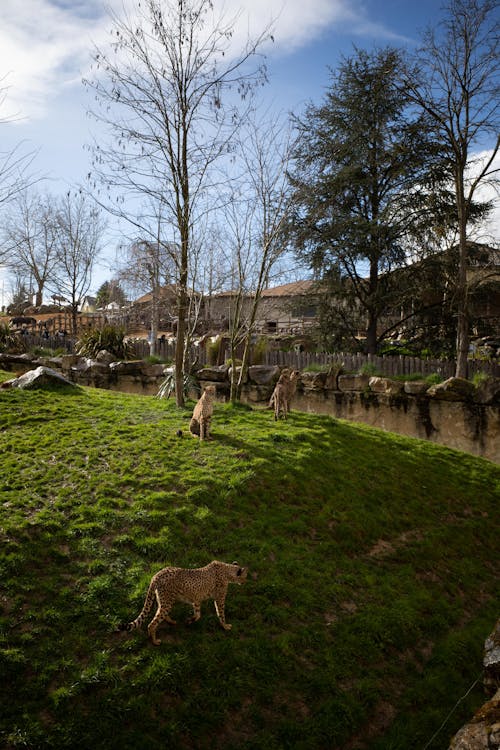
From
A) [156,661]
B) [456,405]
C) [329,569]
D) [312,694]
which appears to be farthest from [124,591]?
[456,405]

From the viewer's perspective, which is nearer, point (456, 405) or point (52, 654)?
point (52, 654)

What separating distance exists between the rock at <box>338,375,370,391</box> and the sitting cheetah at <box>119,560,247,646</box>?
9.93 metres

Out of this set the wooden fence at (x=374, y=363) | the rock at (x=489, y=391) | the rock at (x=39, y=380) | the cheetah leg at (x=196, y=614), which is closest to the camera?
the cheetah leg at (x=196, y=614)

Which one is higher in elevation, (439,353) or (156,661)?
(439,353)

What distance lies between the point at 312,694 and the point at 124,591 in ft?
6.79

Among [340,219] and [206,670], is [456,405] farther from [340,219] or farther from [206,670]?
[206,670]

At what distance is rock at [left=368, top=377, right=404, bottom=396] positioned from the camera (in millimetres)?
13953

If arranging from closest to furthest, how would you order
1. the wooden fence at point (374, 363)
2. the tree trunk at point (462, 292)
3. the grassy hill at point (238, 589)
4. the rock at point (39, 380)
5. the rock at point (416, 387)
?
the grassy hill at point (238, 589)
the rock at point (39, 380)
the rock at point (416, 387)
the tree trunk at point (462, 292)
the wooden fence at point (374, 363)

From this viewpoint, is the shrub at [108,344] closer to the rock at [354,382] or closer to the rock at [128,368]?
the rock at [128,368]

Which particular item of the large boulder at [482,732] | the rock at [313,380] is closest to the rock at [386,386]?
the rock at [313,380]

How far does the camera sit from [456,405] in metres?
13.1

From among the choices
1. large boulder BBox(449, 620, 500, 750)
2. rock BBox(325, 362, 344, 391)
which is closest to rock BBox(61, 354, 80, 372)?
rock BBox(325, 362, 344, 391)

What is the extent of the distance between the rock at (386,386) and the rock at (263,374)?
2.77 m

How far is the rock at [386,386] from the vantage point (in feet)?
45.8
